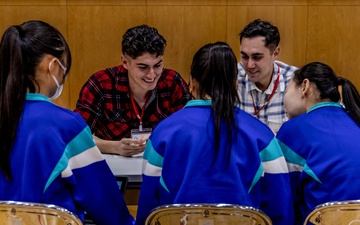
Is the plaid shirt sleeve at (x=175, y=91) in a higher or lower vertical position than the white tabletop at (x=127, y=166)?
higher

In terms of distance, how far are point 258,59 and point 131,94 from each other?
0.79 metres

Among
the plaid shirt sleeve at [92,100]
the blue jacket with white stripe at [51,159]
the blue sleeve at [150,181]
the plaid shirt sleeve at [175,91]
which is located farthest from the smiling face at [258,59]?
the blue jacket with white stripe at [51,159]

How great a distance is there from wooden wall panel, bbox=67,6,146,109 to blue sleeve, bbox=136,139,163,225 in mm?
3012

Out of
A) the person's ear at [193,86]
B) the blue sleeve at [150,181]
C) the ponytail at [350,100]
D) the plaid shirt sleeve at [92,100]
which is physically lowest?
the blue sleeve at [150,181]

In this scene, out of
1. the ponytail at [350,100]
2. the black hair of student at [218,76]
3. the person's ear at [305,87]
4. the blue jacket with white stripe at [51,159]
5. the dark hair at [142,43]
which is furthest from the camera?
the dark hair at [142,43]

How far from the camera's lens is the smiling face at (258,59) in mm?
2783

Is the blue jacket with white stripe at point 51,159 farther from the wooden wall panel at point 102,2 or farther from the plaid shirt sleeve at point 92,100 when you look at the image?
the wooden wall panel at point 102,2

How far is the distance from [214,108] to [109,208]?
498mm

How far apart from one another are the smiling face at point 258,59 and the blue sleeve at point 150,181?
4.45ft

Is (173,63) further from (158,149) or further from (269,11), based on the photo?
(158,149)

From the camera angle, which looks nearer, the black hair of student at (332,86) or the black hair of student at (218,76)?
the black hair of student at (218,76)

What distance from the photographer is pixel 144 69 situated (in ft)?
8.16

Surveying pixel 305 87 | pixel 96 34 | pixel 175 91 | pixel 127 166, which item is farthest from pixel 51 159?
pixel 96 34

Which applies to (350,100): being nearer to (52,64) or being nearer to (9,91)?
(52,64)
